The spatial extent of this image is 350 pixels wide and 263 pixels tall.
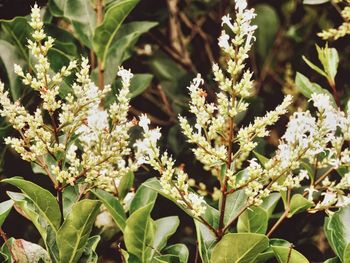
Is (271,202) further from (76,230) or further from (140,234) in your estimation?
(76,230)

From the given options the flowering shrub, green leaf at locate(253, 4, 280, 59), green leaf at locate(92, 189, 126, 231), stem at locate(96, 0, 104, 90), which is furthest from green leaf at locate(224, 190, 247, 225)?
green leaf at locate(253, 4, 280, 59)

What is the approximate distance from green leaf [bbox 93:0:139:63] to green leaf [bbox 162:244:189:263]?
0.66m

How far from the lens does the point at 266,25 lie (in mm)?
2801

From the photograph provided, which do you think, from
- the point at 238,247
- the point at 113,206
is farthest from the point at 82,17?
the point at 238,247

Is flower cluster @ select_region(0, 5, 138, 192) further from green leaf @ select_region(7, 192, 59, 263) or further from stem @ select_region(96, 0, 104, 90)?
stem @ select_region(96, 0, 104, 90)

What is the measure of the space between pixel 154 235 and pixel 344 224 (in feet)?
1.45

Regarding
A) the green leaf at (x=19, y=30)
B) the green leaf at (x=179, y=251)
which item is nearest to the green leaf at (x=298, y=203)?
the green leaf at (x=179, y=251)

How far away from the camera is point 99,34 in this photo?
70.1 inches

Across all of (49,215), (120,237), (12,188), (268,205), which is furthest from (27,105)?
(268,205)

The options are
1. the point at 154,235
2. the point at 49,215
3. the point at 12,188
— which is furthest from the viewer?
the point at 12,188

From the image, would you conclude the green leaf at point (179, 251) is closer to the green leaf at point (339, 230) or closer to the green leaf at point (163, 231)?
the green leaf at point (163, 231)

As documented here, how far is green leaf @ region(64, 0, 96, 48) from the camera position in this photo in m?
1.84

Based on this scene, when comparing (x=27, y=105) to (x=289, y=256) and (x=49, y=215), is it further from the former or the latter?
(x=289, y=256)

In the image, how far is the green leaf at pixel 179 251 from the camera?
138 cm
